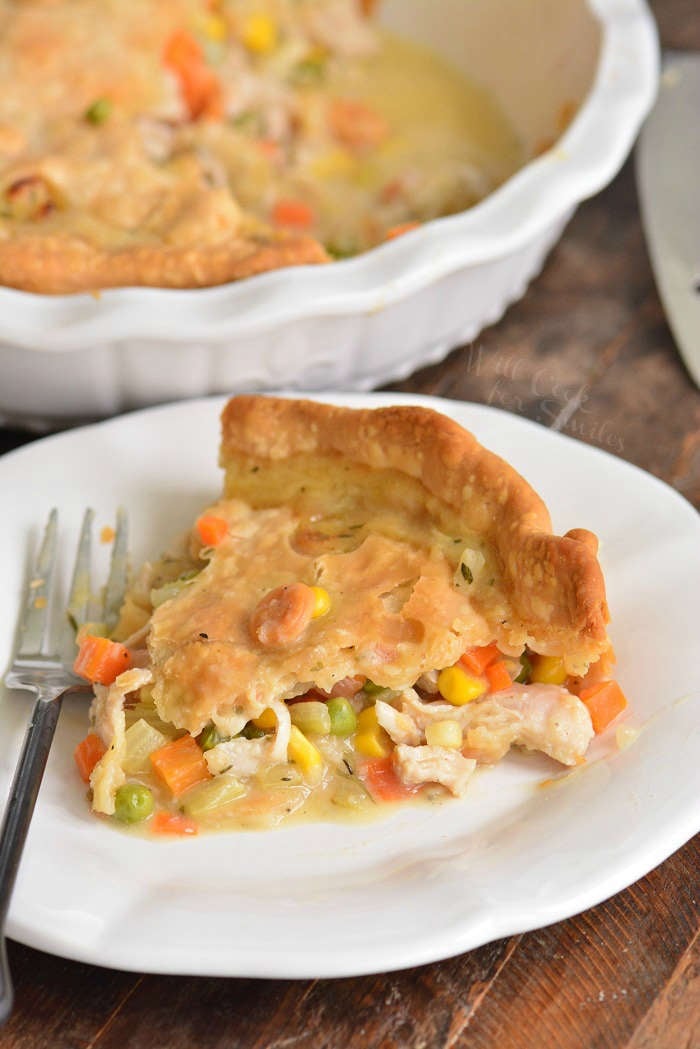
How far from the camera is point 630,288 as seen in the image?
432 cm

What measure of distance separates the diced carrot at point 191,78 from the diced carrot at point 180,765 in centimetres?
260

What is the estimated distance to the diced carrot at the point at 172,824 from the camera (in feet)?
8.18

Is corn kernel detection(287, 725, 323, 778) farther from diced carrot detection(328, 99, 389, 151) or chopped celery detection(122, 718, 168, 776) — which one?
diced carrot detection(328, 99, 389, 151)

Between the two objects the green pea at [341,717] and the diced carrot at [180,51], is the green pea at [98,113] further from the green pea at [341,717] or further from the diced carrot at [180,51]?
the green pea at [341,717]

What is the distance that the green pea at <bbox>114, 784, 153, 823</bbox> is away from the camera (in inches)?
98.0

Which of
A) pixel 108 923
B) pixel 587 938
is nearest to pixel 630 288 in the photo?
pixel 587 938

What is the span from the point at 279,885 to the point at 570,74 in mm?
3072

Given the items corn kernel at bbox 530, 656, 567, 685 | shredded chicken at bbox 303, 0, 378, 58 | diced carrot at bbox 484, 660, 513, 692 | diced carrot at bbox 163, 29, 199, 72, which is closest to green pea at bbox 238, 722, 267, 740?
diced carrot at bbox 484, 660, 513, 692

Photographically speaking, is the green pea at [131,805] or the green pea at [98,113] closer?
the green pea at [131,805]

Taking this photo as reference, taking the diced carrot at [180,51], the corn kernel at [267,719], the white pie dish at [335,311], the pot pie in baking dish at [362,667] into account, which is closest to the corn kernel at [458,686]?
the pot pie in baking dish at [362,667]

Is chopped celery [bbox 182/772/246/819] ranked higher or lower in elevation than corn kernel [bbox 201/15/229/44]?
lower

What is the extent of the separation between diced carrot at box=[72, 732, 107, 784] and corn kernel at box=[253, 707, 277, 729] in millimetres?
293

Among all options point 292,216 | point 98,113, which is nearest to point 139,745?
point 292,216

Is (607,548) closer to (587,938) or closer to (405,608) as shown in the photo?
(405,608)
